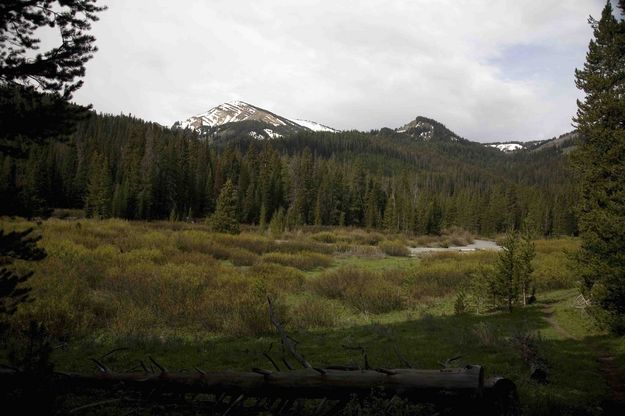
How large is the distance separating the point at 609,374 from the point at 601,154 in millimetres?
9995

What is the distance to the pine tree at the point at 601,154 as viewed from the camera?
11.3 meters

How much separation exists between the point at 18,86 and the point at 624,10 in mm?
12766

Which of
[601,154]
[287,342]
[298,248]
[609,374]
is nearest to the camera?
[287,342]

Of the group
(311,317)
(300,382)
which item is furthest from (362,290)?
(300,382)

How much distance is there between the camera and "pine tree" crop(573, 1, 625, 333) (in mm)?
11258

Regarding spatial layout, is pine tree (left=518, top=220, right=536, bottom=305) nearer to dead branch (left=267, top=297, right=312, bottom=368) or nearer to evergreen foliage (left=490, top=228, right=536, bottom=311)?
evergreen foliage (left=490, top=228, right=536, bottom=311)

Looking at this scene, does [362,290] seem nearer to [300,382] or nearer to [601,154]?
[601,154]

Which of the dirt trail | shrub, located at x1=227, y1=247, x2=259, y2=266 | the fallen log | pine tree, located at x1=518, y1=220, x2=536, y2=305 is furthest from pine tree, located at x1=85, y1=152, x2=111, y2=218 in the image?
the dirt trail

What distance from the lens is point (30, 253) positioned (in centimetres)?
524

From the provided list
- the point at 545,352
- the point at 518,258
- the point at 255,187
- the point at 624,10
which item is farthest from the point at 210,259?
the point at 255,187

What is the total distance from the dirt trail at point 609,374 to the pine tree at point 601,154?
3.98 feet

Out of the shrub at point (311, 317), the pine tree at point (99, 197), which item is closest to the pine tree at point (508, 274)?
the shrub at point (311, 317)

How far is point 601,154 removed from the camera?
49.7ft

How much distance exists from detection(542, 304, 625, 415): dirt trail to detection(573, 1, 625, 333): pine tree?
121 cm
